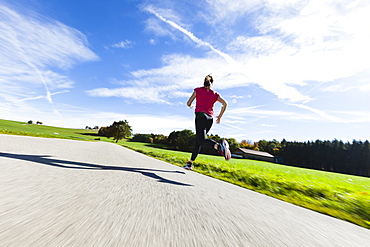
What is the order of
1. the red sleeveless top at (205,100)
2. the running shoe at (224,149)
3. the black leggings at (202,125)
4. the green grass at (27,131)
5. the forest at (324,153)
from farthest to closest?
the forest at (324,153) → the green grass at (27,131) → the red sleeveless top at (205,100) → the black leggings at (202,125) → the running shoe at (224,149)

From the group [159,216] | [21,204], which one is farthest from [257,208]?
[21,204]

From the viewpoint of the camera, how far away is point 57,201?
188cm

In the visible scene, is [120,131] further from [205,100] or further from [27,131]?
[205,100]

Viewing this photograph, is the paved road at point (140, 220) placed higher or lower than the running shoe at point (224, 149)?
lower

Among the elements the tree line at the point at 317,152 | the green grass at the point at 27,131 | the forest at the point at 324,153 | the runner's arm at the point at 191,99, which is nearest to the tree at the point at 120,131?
the tree line at the point at 317,152

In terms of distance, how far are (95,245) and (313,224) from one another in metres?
2.29

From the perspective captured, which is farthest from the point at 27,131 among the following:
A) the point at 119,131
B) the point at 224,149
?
the point at 224,149

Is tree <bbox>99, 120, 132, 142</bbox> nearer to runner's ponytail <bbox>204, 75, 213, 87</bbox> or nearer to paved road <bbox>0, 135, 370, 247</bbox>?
runner's ponytail <bbox>204, 75, 213, 87</bbox>

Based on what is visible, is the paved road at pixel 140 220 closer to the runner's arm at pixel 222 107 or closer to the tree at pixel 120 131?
the runner's arm at pixel 222 107

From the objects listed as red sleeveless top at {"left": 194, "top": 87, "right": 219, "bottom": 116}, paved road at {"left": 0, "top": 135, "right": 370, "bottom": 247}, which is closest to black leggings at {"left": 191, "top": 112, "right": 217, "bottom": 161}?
red sleeveless top at {"left": 194, "top": 87, "right": 219, "bottom": 116}

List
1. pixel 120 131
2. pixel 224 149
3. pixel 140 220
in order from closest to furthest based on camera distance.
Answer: pixel 140 220, pixel 224 149, pixel 120 131

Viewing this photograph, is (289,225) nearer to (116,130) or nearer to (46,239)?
(46,239)

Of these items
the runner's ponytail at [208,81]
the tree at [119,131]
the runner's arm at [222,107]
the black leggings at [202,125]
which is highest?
the tree at [119,131]

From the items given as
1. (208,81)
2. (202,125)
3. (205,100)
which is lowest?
(202,125)
